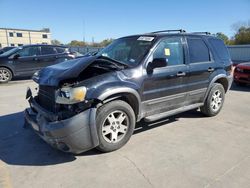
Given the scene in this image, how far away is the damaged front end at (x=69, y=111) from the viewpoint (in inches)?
135

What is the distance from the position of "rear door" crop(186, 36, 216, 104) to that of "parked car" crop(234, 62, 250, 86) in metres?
4.69

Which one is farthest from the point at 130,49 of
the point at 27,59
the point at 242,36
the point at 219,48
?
the point at 242,36

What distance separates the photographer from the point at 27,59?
11.5 m

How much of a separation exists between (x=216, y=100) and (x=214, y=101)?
0.08 m

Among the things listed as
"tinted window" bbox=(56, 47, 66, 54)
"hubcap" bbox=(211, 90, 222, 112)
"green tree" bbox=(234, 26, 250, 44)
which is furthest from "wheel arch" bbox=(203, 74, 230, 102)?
"green tree" bbox=(234, 26, 250, 44)

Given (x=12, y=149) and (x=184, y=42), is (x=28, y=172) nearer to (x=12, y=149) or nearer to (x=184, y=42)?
(x=12, y=149)

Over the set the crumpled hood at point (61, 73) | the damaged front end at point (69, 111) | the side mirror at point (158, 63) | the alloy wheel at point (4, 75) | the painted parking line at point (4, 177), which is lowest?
the painted parking line at point (4, 177)

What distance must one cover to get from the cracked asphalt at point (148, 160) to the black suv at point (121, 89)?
0.33 m

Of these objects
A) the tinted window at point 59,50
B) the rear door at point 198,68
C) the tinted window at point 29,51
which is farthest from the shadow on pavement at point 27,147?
the tinted window at point 59,50

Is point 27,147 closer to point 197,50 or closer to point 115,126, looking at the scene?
point 115,126

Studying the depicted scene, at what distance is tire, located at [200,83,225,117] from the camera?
5609 mm

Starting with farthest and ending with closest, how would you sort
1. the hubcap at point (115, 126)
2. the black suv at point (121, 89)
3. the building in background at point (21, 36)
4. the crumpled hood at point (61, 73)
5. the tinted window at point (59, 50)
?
the building in background at point (21, 36)
the tinted window at point (59, 50)
the hubcap at point (115, 126)
the crumpled hood at point (61, 73)
the black suv at point (121, 89)

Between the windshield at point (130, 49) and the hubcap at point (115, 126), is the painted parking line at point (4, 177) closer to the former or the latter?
the hubcap at point (115, 126)

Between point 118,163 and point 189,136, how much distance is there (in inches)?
63.2
